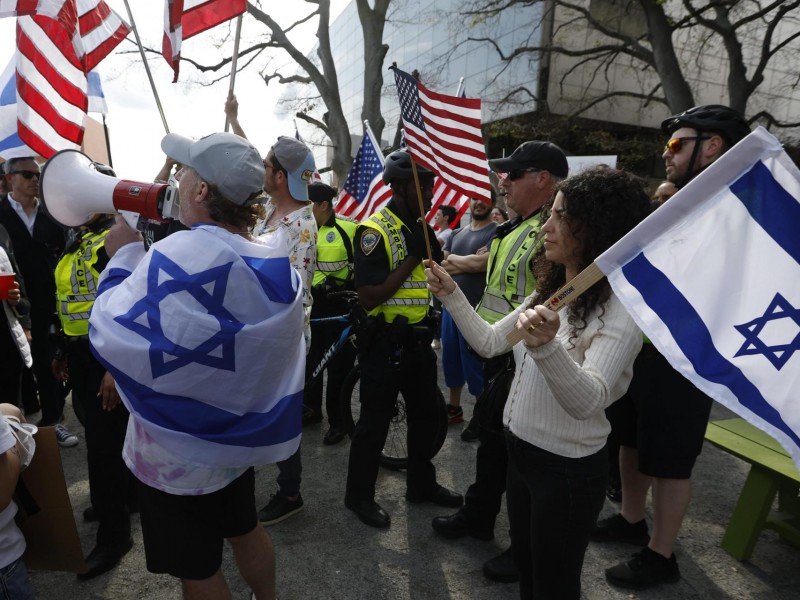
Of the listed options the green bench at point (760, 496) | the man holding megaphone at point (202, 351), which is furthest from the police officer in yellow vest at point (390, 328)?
the green bench at point (760, 496)

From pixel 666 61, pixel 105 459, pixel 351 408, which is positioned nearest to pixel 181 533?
pixel 105 459

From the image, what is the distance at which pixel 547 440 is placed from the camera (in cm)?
173

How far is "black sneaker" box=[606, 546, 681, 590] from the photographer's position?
102 inches

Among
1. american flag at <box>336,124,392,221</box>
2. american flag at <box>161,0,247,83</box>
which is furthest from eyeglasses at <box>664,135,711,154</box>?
american flag at <box>336,124,392,221</box>

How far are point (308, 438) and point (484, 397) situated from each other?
8.17 ft

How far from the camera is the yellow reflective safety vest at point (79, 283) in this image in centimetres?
275

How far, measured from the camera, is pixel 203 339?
160cm

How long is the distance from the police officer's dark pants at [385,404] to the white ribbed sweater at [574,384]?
1.13m

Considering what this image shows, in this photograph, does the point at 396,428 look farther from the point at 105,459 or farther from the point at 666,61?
the point at 666,61

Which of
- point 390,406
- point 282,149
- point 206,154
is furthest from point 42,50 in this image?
point 390,406

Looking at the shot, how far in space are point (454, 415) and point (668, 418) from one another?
Result: 2.32 metres

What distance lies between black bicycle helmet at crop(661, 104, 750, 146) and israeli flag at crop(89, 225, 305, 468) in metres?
2.00

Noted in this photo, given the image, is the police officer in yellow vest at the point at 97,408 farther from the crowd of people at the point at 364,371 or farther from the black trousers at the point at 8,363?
the black trousers at the point at 8,363

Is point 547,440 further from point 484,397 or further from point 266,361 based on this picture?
point 266,361
